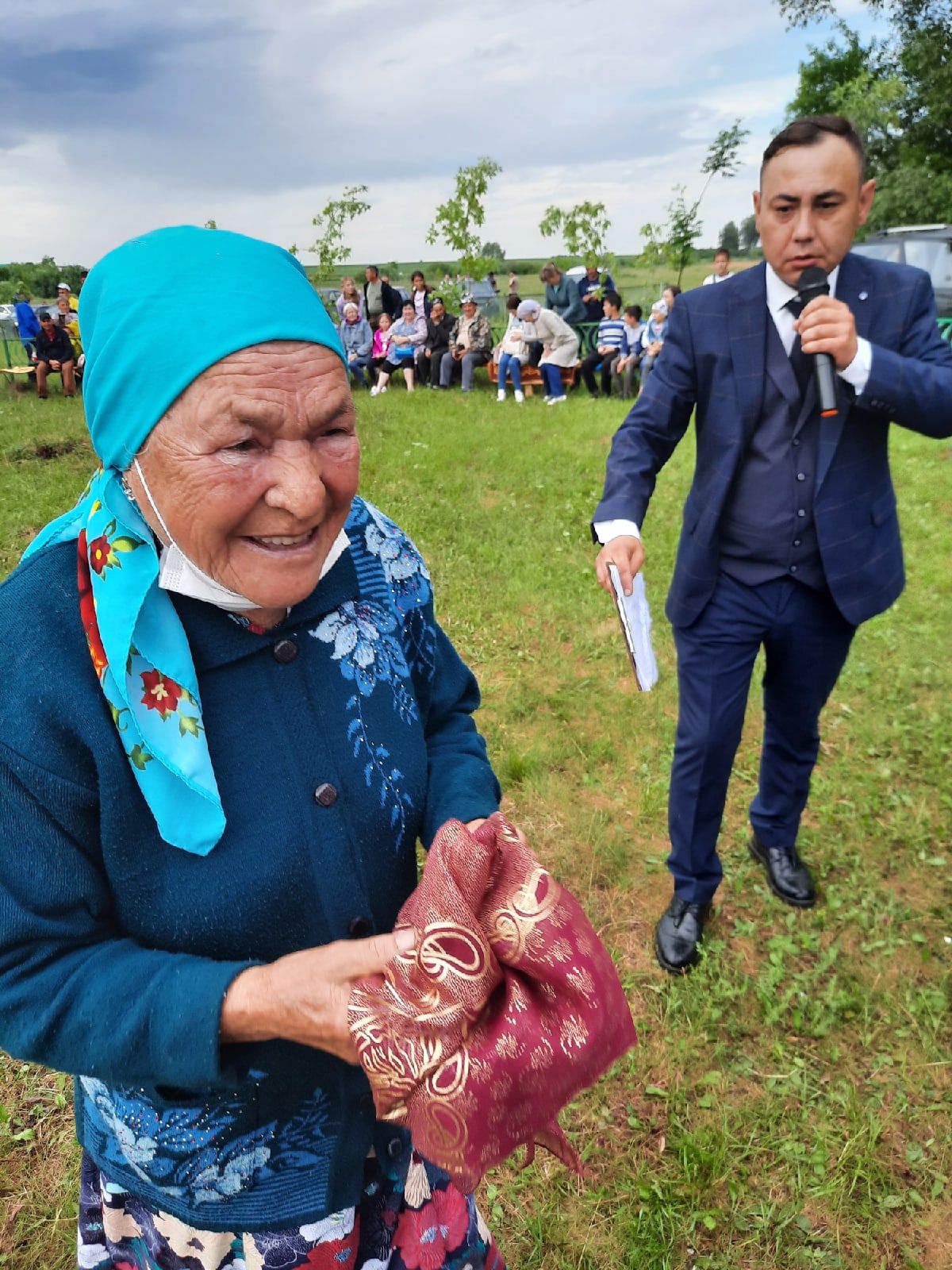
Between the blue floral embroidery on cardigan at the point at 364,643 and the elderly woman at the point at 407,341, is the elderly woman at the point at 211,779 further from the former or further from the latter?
the elderly woman at the point at 407,341

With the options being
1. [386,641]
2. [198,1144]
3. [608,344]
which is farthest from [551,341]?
[198,1144]

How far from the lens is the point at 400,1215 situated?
4.87 ft

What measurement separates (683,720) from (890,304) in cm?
137

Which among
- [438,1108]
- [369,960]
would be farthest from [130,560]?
[438,1108]

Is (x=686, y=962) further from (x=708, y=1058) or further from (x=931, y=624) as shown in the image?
(x=931, y=624)

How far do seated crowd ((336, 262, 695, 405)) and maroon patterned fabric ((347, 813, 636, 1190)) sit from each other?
429 inches

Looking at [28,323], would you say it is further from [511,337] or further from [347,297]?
[511,337]

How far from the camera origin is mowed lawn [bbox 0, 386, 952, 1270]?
2289 millimetres

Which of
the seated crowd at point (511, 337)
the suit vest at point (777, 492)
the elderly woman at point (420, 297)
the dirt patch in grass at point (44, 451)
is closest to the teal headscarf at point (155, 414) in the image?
the suit vest at point (777, 492)

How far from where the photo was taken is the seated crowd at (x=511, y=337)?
11938 millimetres

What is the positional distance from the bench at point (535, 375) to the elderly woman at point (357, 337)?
208 centimetres

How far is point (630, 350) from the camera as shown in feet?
39.1

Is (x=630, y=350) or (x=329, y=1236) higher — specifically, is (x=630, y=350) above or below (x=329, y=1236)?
above

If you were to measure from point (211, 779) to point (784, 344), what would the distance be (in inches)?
81.2
